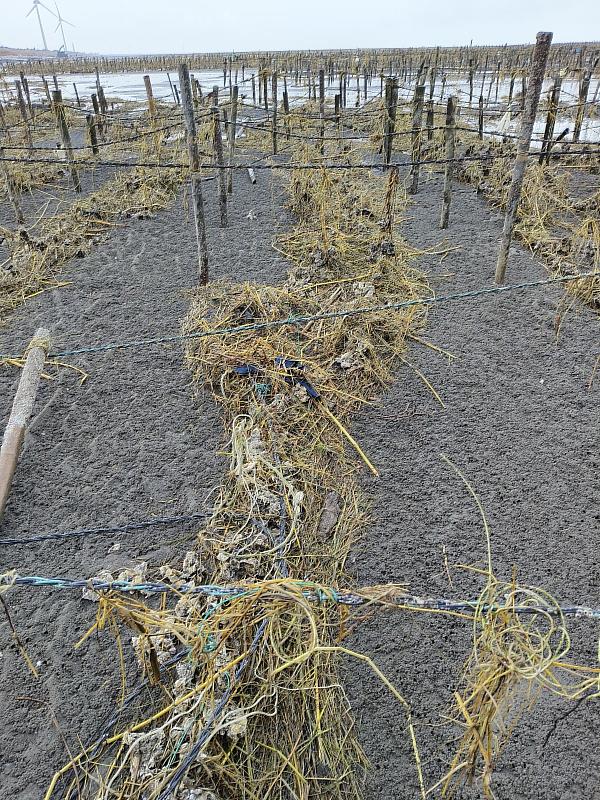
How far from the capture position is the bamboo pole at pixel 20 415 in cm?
305

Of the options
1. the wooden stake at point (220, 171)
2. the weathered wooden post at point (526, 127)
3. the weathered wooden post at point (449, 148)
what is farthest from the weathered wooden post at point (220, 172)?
the weathered wooden post at point (526, 127)

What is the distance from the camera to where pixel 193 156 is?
4914mm

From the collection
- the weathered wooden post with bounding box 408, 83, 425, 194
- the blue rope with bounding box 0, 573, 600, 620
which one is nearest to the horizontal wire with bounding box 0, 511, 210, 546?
the blue rope with bounding box 0, 573, 600, 620

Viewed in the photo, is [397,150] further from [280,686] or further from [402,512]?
[280,686]

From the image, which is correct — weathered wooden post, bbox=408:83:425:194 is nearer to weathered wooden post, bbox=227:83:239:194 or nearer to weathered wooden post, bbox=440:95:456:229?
weathered wooden post, bbox=440:95:456:229

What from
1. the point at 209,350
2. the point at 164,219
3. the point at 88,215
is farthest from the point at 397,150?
the point at 209,350

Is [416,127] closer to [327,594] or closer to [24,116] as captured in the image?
[327,594]

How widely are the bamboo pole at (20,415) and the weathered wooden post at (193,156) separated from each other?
1.96 m

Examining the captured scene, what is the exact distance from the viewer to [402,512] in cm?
289

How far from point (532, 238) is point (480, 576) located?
4.61m

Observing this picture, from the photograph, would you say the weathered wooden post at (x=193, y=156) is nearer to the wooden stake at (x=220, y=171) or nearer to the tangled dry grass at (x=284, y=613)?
the tangled dry grass at (x=284, y=613)

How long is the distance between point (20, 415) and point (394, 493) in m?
2.28

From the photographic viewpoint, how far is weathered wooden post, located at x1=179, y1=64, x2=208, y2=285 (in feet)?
15.4

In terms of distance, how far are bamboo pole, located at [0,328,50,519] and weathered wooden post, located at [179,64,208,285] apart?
1.96 metres
